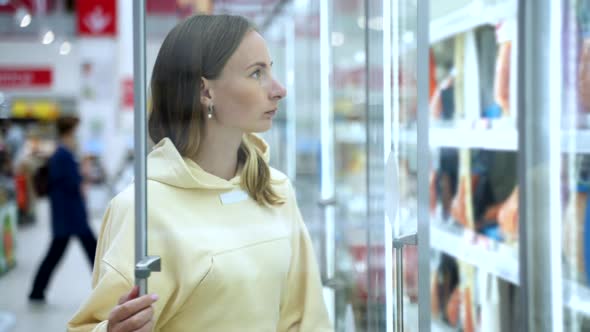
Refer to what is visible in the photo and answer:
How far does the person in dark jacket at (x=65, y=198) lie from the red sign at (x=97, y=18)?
617 cm

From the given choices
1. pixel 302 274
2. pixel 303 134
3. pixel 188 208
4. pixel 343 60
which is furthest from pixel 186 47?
pixel 303 134

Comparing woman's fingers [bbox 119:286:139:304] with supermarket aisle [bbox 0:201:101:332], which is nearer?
woman's fingers [bbox 119:286:139:304]

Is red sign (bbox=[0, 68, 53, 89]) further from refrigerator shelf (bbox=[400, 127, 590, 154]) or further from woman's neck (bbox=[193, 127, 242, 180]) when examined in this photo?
woman's neck (bbox=[193, 127, 242, 180])

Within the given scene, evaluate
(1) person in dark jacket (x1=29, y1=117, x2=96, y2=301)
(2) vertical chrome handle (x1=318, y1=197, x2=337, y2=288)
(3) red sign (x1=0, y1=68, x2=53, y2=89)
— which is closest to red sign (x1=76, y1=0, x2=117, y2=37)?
(3) red sign (x1=0, y1=68, x2=53, y2=89)

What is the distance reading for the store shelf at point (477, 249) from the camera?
308 cm

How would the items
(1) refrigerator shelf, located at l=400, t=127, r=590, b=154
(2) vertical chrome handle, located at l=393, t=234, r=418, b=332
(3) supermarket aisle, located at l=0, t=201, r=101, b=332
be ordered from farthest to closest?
1. (3) supermarket aisle, located at l=0, t=201, r=101, b=332
2. (1) refrigerator shelf, located at l=400, t=127, r=590, b=154
3. (2) vertical chrome handle, located at l=393, t=234, r=418, b=332

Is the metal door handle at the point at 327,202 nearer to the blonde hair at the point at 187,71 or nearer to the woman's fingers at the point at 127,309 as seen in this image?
the blonde hair at the point at 187,71

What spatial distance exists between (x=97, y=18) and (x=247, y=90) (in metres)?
8.35

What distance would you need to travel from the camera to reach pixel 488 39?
132 inches

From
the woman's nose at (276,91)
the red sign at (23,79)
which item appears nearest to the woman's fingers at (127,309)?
the woman's nose at (276,91)

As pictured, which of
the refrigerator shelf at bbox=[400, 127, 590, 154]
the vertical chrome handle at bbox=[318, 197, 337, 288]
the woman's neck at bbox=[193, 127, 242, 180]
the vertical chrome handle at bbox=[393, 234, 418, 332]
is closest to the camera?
the woman's neck at bbox=[193, 127, 242, 180]

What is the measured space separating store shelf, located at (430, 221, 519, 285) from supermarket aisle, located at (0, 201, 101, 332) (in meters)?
1.70

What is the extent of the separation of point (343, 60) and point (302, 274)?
80.2 inches

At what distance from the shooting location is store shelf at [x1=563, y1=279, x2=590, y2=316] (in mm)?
2582
